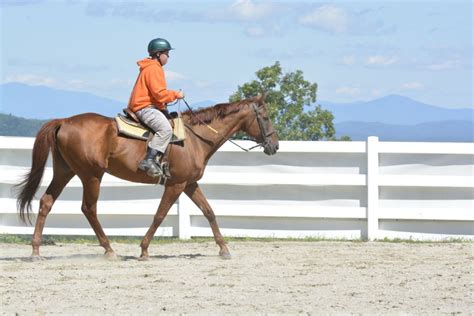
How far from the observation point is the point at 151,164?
1036 cm

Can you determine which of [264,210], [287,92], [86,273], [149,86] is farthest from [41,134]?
[287,92]

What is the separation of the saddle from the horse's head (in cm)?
97

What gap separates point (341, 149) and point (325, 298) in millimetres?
5324

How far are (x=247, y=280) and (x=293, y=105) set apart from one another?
625 inches

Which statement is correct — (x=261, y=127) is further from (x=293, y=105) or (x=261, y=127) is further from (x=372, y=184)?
(x=293, y=105)

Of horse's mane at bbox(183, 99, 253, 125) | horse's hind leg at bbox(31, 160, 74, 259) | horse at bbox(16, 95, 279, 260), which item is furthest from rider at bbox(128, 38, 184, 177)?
horse's hind leg at bbox(31, 160, 74, 259)

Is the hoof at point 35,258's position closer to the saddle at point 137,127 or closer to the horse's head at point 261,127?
the saddle at point 137,127

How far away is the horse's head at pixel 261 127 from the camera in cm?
1120

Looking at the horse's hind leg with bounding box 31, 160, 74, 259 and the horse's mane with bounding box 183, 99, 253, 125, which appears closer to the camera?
the horse's hind leg with bounding box 31, 160, 74, 259

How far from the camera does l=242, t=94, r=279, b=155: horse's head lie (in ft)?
36.7

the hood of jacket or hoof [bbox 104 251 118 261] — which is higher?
the hood of jacket

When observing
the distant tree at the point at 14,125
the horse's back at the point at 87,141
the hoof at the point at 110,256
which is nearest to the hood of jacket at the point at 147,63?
the horse's back at the point at 87,141

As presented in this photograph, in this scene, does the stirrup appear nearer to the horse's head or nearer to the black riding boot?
the black riding boot

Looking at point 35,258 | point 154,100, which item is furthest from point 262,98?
point 35,258
